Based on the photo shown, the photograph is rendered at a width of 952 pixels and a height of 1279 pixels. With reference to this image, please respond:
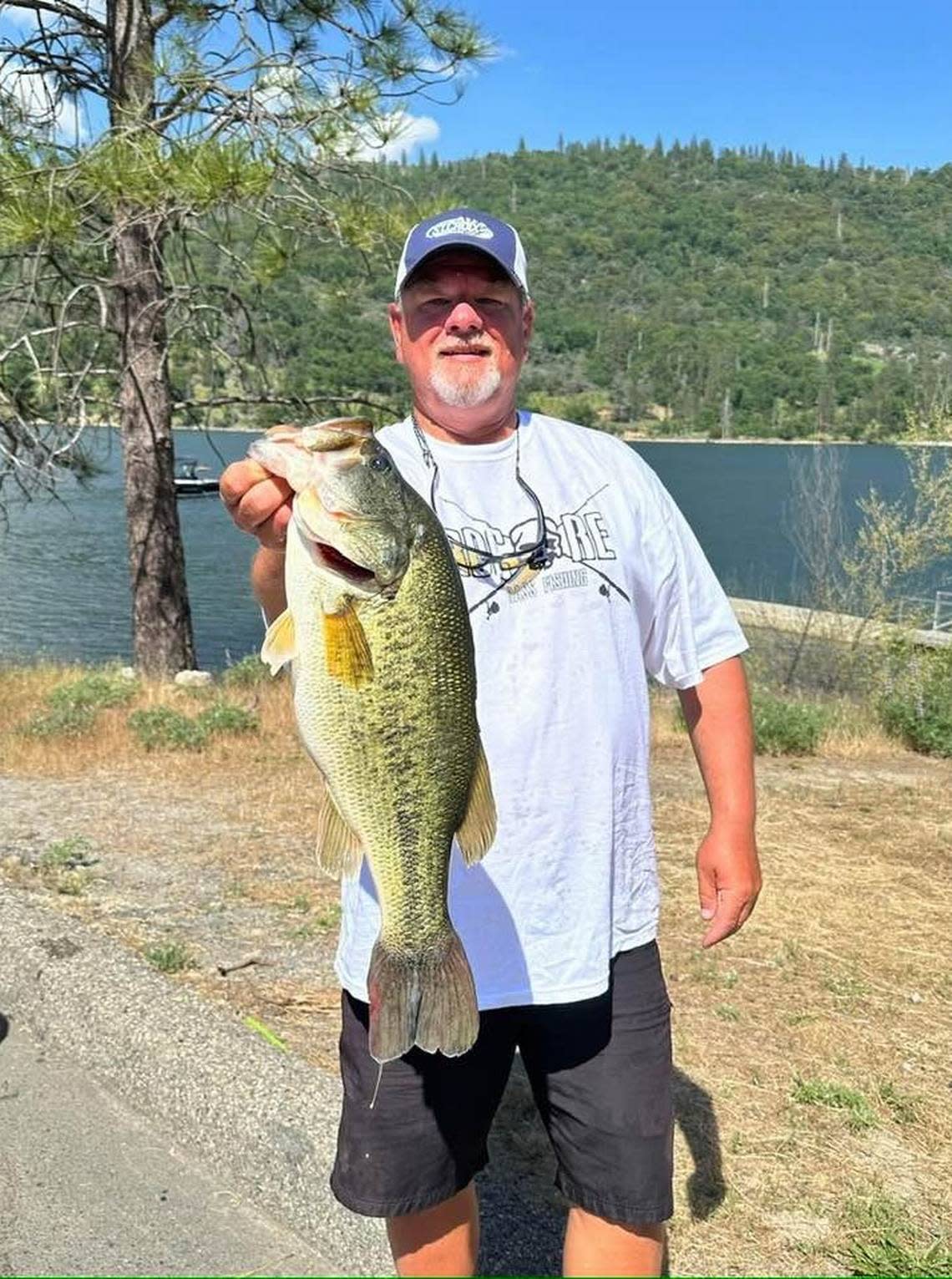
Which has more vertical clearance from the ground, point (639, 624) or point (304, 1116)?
point (639, 624)

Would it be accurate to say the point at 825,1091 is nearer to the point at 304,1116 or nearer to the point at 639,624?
the point at 304,1116

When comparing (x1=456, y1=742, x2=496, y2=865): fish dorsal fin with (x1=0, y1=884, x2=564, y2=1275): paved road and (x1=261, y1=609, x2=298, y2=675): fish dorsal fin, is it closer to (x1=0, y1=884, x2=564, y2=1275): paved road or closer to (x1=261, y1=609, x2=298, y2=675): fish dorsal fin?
(x1=261, y1=609, x2=298, y2=675): fish dorsal fin

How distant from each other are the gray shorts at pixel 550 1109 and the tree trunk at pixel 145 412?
27.6 feet

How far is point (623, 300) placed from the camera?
167500 mm

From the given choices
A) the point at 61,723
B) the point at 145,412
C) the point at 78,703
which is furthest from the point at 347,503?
the point at 145,412

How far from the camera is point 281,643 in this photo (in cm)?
191

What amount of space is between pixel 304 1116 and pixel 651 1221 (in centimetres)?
131

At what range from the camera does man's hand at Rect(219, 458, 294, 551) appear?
1.89 metres

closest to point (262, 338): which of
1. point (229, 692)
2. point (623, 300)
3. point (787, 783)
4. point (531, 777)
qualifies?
point (229, 692)

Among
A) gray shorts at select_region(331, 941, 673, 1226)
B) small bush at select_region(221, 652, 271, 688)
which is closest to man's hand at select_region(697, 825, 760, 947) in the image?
gray shorts at select_region(331, 941, 673, 1226)

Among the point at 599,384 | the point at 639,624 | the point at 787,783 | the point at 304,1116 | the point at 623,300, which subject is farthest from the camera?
the point at 623,300

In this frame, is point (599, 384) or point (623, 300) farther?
point (623, 300)

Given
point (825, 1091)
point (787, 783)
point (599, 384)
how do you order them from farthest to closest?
point (599, 384) → point (787, 783) → point (825, 1091)

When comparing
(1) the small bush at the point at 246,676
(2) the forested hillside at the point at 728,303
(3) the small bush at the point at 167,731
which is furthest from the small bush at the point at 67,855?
(2) the forested hillside at the point at 728,303
